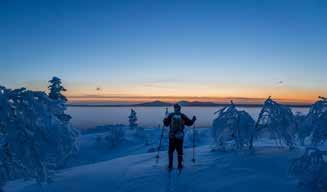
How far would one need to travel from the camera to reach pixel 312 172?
11.9 m

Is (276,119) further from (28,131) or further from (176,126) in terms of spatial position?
(28,131)

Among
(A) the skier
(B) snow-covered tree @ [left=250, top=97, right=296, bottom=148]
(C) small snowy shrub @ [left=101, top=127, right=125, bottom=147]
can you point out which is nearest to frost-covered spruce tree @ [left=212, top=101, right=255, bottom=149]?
(B) snow-covered tree @ [left=250, top=97, right=296, bottom=148]

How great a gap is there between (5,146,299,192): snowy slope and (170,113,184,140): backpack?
1483 millimetres

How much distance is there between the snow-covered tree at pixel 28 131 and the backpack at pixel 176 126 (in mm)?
4495

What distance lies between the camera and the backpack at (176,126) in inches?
596

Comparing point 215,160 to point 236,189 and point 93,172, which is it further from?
point 93,172

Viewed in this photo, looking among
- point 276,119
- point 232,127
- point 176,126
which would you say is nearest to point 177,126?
point 176,126

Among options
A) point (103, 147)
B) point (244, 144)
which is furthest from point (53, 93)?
point (103, 147)

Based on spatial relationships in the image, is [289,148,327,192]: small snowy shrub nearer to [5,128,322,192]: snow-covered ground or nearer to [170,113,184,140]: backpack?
[5,128,322,192]: snow-covered ground

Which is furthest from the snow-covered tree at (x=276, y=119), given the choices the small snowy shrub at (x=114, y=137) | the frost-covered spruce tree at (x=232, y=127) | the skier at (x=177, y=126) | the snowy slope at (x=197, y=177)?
the small snowy shrub at (x=114, y=137)

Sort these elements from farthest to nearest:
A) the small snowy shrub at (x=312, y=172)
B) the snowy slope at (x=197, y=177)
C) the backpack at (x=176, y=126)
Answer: the backpack at (x=176, y=126)
the snowy slope at (x=197, y=177)
the small snowy shrub at (x=312, y=172)

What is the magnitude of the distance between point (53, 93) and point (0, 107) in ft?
117

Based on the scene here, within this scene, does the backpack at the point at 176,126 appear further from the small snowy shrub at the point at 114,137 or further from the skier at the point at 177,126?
the small snowy shrub at the point at 114,137

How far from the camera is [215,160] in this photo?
16.7 metres
